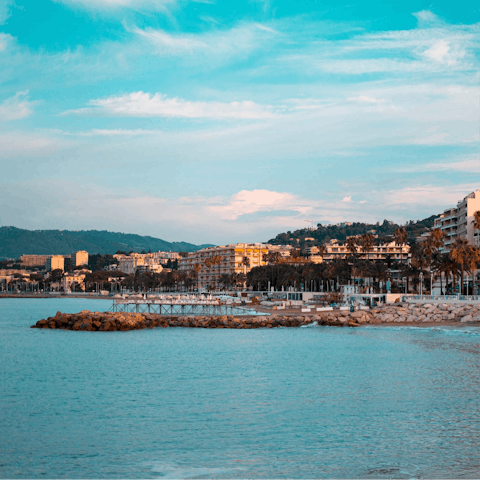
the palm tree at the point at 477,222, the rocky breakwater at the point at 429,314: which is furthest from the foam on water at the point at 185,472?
the palm tree at the point at 477,222

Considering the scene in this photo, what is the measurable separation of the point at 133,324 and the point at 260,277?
81.4 metres

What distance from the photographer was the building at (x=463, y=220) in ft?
321

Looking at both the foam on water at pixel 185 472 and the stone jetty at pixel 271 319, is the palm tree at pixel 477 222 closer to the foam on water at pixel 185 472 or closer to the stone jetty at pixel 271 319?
the stone jetty at pixel 271 319

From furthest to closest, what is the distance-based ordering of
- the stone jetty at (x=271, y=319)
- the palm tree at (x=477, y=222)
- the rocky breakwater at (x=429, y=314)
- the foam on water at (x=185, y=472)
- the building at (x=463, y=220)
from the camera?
1. the building at (x=463, y=220)
2. the palm tree at (x=477, y=222)
3. the rocky breakwater at (x=429, y=314)
4. the stone jetty at (x=271, y=319)
5. the foam on water at (x=185, y=472)

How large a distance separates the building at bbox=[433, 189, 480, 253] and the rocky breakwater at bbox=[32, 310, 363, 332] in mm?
38434

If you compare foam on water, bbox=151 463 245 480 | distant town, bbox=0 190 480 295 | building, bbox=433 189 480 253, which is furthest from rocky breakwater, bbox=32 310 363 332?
foam on water, bbox=151 463 245 480

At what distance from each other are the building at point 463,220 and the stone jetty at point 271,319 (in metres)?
31.9

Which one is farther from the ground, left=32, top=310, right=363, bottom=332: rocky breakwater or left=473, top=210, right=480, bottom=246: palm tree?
left=473, top=210, right=480, bottom=246: palm tree

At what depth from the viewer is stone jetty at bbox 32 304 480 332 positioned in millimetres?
58219

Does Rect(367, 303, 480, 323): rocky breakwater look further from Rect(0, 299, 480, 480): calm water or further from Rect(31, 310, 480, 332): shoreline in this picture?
Rect(0, 299, 480, 480): calm water

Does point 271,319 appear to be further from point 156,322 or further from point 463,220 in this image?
point 463,220

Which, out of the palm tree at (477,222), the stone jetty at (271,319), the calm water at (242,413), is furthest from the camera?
the palm tree at (477,222)

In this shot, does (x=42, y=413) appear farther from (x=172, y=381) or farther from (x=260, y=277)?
(x=260, y=277)

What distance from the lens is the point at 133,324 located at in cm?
5919
